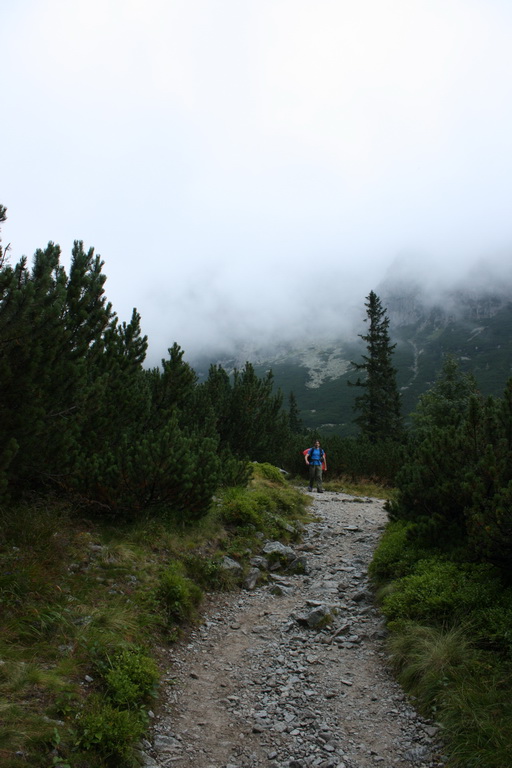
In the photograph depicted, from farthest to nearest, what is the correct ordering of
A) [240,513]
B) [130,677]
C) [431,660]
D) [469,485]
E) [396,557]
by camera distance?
1. [240,513]
2. [396,557]
3. [469,485]
4. [431,660]
5. [130,677]

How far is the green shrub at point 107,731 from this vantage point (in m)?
3.40

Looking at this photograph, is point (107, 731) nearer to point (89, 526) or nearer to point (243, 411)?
point (89, 526)

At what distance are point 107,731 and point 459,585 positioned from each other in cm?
446

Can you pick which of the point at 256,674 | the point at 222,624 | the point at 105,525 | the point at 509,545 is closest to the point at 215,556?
the point at 222,624

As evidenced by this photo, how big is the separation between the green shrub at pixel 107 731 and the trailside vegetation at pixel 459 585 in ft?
8.66

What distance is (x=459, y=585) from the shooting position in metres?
5.63

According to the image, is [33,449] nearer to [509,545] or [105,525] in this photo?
[105,525]

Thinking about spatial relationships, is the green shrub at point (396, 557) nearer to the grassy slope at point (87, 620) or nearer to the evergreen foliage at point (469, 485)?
the evergreen foliage at point (469, 485)

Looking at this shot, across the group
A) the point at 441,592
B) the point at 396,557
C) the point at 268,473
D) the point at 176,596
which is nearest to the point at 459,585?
the point at 441,592

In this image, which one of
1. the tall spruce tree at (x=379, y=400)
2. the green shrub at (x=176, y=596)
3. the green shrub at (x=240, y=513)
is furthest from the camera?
the tall spruce tree at (x=379, y=400)

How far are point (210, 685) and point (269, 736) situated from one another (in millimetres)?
1069

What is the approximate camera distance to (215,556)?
7754 millimetres

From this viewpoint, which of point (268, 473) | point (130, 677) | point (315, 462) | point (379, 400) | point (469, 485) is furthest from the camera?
point (379, 400)

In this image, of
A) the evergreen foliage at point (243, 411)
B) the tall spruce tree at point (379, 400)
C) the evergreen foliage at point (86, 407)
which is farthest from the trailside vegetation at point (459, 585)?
the tall spruce tree at point (379, 400)
